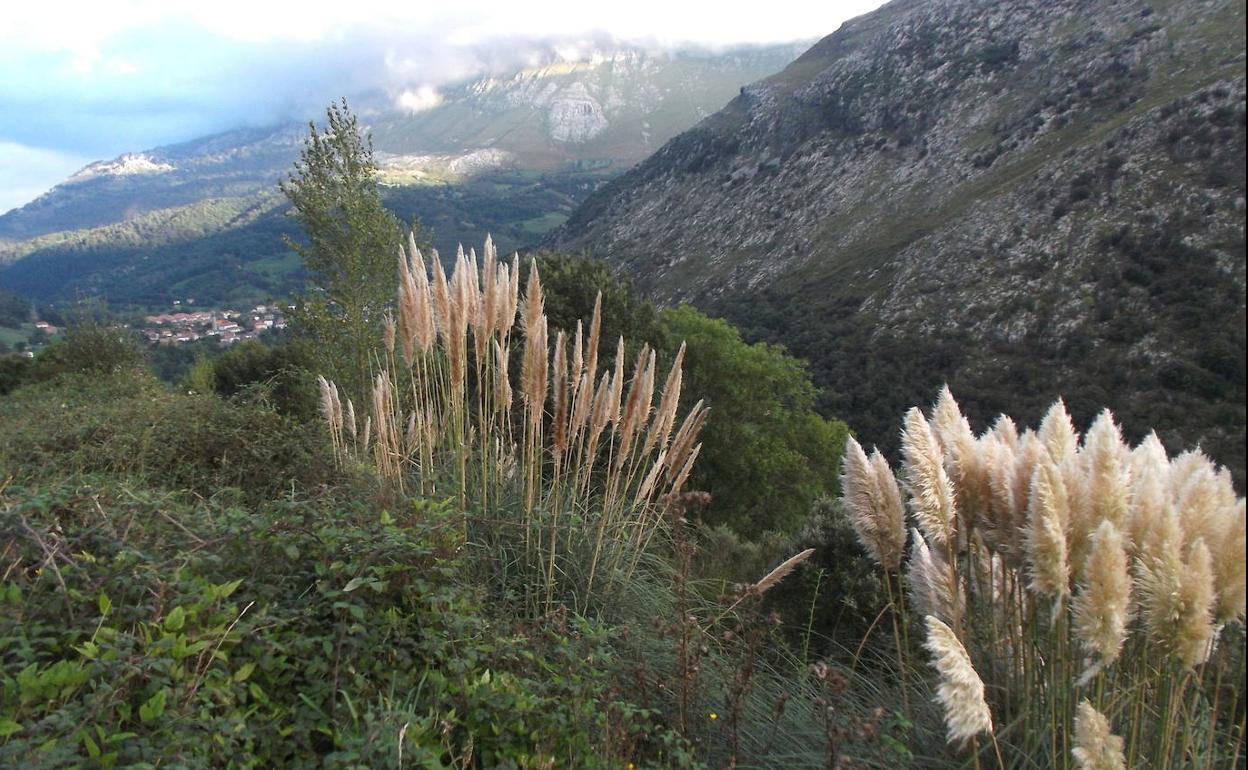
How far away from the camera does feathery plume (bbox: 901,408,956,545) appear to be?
2332 millimetres

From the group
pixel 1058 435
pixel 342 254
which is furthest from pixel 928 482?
pixel 342 254

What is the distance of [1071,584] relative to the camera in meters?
2.34

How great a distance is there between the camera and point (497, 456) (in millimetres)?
4926

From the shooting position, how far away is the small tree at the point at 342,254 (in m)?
9.84

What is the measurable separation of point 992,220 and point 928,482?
5308 centimetres

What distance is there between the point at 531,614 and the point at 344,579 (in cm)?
143

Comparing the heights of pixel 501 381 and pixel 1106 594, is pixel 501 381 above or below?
above

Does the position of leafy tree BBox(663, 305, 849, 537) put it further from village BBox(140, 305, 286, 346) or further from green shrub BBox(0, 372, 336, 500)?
village BBox(140, 305, 286, 346)

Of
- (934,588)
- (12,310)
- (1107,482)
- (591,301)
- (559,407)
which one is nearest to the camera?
(1107,482)

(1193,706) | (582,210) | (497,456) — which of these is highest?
(582,210)

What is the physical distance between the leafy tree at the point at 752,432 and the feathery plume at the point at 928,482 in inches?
502

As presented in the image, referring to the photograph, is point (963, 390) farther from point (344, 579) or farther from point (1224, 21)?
point (1224, 21)

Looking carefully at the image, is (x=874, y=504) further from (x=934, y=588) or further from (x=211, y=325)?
(x=211, y=325)

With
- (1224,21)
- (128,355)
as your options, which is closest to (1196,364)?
(128,355)
